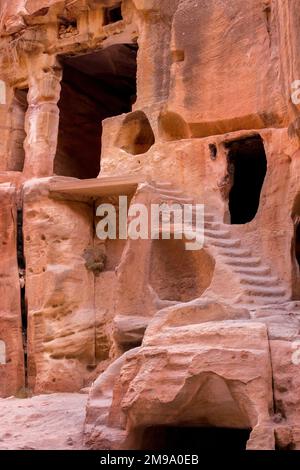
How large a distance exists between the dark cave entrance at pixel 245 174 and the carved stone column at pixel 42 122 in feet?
10.2

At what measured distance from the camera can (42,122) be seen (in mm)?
11367

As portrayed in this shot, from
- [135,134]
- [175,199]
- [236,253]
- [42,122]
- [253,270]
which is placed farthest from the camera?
[42,122]

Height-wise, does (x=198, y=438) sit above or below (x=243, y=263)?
below

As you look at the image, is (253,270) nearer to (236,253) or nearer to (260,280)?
(260,280)

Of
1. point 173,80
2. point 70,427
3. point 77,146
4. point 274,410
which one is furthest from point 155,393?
point 77,146

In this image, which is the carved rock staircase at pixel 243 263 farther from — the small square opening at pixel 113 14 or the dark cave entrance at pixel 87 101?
the dark cave entrance at pixel 87 101

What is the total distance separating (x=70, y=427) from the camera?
6031mm

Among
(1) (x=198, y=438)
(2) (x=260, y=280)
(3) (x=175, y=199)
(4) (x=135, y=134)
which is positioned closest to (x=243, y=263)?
(2) (x=260, y=280)

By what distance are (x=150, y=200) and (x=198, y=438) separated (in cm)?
349

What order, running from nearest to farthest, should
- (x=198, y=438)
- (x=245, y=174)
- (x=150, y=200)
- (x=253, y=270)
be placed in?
(x=198, y=438) → (x=253, y=270) → (x=150, y=200) → (x=245, y=174)

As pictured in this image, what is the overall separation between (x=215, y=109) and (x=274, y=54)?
104 centimetres

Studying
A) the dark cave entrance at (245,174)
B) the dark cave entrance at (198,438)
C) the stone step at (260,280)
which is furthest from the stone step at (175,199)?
the dark cave entrance at (198,438)

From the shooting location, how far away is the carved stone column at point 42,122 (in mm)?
11156

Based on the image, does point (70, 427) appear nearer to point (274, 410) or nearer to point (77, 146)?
point (274, 410)
